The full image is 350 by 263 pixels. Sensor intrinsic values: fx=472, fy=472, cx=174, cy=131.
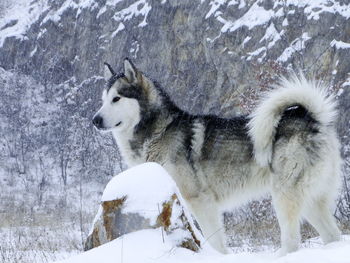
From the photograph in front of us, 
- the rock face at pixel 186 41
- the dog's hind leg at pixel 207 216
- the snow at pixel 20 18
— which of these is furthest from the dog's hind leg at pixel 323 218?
the snow at pixel 20 18

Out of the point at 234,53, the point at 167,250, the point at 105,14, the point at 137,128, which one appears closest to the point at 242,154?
the point at 137,128

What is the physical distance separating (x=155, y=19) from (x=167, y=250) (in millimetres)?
41223

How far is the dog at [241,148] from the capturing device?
4332 mm

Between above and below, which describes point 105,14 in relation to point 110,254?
above

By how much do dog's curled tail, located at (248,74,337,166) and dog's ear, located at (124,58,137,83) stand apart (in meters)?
1.62

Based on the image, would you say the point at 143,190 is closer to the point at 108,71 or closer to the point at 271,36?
the point at 108,71

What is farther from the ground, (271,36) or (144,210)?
(271,36)

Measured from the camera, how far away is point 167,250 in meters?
3.11

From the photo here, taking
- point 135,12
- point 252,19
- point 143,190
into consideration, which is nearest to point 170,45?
point 135,12

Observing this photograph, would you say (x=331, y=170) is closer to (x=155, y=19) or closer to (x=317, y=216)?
(x=317, y=216)

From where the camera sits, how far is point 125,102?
5.47m

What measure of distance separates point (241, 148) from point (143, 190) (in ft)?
5.49

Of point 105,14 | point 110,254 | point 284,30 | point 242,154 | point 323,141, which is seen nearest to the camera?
point 110,254

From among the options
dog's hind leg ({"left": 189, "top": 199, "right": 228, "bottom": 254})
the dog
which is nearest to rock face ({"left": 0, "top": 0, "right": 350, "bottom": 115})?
the dog
